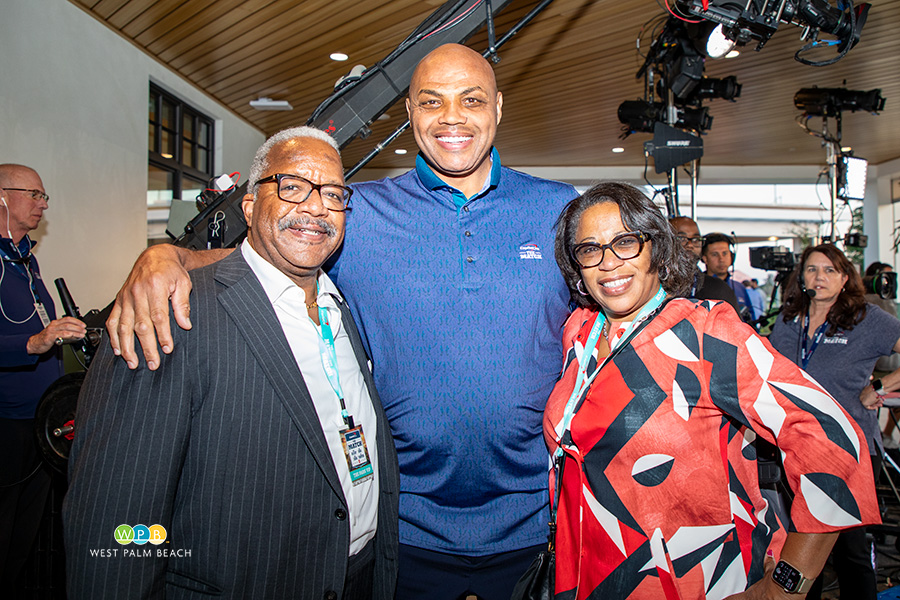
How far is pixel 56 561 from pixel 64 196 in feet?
10.3

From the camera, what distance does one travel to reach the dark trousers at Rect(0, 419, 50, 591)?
2953 millimetres

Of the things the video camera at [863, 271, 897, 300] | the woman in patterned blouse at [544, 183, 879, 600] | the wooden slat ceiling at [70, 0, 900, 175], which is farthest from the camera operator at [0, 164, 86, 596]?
the video camera at [863, 271, 897, 300]

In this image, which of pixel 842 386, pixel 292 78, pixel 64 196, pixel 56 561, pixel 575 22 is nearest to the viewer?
pixel 56 561

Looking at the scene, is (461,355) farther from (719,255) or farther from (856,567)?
(719,255)

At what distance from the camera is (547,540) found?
1.68 meters

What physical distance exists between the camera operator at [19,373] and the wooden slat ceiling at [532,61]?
287 cm

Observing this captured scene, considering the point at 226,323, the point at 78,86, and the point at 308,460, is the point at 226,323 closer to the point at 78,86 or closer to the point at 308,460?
the point at 308,460

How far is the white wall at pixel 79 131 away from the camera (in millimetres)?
4293

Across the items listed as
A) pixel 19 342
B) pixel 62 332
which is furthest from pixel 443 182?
pixel 19 342

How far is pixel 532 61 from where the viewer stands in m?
6.36

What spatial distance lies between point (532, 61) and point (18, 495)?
6101 mm

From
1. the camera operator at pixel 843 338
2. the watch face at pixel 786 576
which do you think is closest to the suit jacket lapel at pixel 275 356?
the watch face at pixel 786 576

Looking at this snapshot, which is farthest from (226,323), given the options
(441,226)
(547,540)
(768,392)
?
(768,392)
